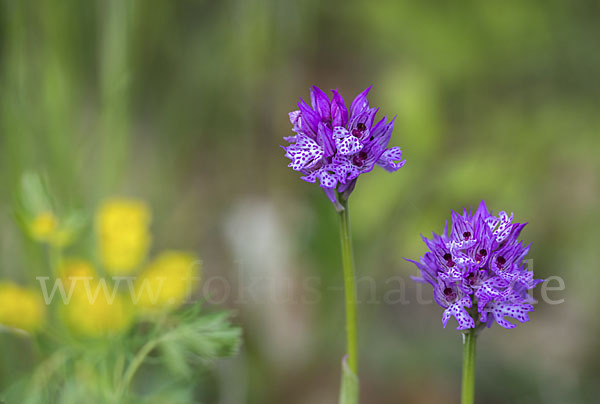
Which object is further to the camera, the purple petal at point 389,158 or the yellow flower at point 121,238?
the yellow flower at point 121,238

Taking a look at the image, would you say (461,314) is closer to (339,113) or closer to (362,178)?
(339,113)

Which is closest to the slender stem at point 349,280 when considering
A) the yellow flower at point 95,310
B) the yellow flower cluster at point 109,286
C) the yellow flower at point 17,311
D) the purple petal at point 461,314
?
the purple petal at point 461,314

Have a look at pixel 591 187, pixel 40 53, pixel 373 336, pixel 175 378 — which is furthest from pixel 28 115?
pixel 591 187

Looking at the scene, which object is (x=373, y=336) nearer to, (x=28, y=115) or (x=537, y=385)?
(x=537, y=385)

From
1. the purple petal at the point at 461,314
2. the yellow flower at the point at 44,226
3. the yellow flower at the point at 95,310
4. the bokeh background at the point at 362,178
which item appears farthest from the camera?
the bokeh background at the point at 362,178

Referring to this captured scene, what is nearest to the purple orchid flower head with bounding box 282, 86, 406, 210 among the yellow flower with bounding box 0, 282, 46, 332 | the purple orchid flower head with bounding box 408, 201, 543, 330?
the purple orchid flower head with bounding box 408, 201, 543, 330

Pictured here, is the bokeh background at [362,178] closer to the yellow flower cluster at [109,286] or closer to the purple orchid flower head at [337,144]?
the yellow flower cluster at [109,286]
